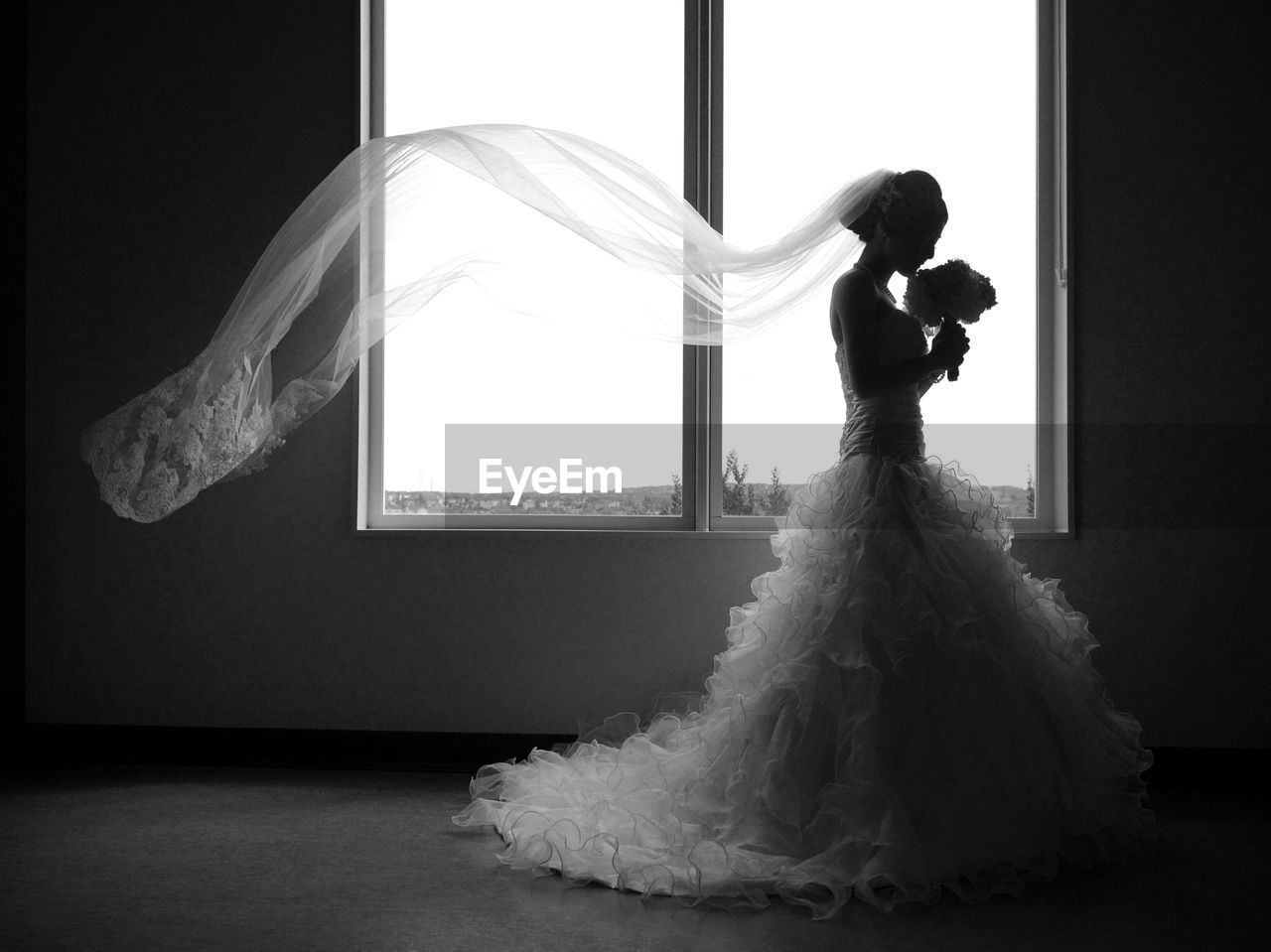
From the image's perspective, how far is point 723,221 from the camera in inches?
155

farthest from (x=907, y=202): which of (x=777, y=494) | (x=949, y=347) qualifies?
(x=777, y=494)

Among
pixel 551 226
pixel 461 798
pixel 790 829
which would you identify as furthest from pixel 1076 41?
pixel 461 798

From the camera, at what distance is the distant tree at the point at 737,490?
396 cm

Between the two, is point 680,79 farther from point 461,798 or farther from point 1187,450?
point 461,798

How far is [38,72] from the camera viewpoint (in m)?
4.05

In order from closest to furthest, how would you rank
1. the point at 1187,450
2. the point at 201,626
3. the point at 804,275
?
the point at 804,275
the point at 1187,450
the point at 201,626

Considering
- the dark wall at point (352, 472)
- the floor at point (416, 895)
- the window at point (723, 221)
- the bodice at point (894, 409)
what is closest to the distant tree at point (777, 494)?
the window at point (723, 221)

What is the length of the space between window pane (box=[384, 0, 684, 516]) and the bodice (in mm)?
1067

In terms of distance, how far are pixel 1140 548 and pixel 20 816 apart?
3.83 metres

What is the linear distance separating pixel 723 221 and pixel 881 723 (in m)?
2.09

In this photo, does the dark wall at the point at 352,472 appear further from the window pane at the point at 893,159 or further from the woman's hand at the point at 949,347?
the woman's hand at the point at 949,347

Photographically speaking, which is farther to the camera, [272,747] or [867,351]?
[272,747]

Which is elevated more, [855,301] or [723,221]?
[723,221]

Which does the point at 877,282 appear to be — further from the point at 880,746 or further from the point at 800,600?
the point at 880,746
